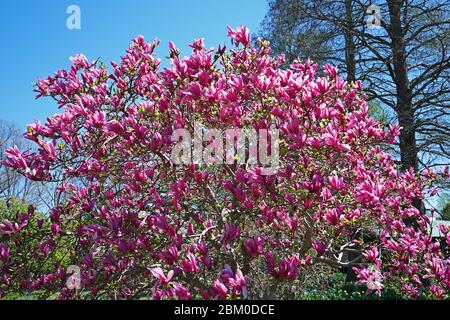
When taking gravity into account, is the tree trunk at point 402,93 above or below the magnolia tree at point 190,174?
above

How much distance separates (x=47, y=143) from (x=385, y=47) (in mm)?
9803

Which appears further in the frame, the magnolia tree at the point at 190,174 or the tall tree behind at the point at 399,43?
the tall tree behind at the point at 399,43

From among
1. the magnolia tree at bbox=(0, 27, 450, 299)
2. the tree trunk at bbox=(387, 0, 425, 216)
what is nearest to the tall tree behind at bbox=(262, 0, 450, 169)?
the tree trunk at bbox=(387, 0, 425, 216)

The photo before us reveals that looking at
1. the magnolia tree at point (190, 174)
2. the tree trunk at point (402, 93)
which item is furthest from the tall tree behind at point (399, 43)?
the magnolia tree at point (190, 174)

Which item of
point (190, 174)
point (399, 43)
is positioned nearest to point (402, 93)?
point (399, 43)

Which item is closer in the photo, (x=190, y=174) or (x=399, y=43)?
(x=190, y=174)

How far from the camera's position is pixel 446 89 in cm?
973

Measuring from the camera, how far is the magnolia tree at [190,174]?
258 centimetres

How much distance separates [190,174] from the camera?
281cm

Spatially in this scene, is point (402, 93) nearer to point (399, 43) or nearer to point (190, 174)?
point (399, 43)

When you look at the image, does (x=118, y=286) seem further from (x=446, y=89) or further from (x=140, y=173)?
(x=446, y=89)

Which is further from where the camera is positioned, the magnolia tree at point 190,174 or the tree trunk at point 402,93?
the tree trunk at point 402,93

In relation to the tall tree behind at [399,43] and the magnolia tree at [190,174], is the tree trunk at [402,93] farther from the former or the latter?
the magnolia tree at [190,174]
